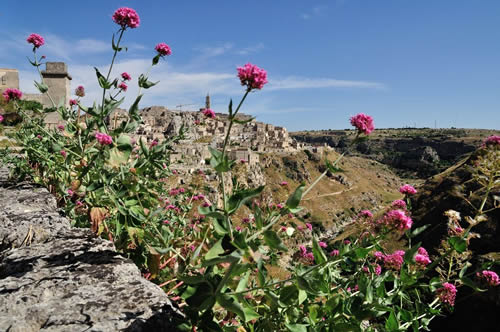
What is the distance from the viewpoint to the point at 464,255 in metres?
2.44

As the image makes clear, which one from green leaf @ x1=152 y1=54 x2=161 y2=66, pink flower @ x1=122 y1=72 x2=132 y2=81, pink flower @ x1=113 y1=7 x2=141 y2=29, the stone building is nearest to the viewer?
A: pink flower @ x1=113 y1=7 x2=141 y2=29

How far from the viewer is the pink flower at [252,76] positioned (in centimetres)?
162

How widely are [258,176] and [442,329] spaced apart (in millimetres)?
64499

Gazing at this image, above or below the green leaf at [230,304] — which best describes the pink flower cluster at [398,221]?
above

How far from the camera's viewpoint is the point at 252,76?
1636 millimetres

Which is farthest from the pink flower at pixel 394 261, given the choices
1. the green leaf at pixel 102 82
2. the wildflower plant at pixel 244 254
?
the green leaf at pixel 102 82

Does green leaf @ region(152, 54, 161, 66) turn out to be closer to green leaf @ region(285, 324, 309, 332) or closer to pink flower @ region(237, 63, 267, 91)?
pink flower @ region(237, 63, 267, 91)

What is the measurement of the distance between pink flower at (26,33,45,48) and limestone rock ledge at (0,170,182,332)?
2.38 m

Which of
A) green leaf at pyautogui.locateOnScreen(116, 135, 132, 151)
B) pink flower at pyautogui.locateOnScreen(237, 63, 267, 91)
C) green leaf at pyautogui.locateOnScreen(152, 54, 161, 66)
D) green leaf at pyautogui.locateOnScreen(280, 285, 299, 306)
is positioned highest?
green leaf at pyautogui.locateOnScreen(152, 54, 161, 66)

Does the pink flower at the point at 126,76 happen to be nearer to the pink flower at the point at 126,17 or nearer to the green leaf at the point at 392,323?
the pink flower at the point at 126,17

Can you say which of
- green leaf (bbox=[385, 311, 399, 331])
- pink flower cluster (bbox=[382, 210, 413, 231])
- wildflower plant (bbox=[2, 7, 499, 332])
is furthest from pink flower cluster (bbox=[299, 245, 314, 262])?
green leaf (bbox=[385, 311, 399, 331])

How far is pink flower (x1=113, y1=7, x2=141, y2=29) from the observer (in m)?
2.90

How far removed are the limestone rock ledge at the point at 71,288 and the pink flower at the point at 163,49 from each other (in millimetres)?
1957

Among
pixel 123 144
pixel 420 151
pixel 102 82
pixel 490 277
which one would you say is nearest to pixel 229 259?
pixel 123 144
